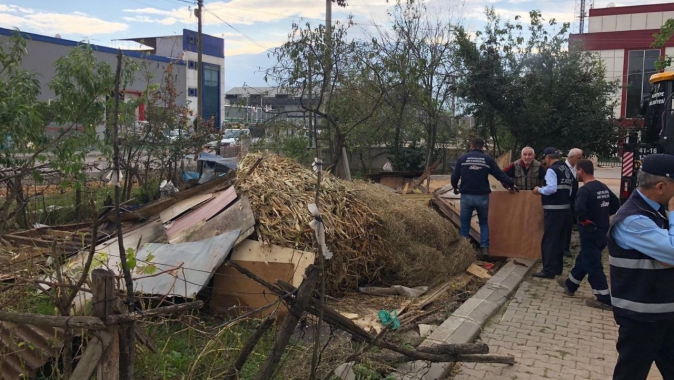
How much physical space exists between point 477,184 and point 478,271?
1.35 metres

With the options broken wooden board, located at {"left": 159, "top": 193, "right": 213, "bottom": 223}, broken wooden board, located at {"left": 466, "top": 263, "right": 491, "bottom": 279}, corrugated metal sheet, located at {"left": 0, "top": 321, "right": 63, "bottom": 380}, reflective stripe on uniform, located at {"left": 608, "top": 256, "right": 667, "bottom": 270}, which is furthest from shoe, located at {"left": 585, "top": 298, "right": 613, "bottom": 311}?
corrugated metal sheet, located at {"left": 0, "top": 321, "right": 63, "bottom": 380}

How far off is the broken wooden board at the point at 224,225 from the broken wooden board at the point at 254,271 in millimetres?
169

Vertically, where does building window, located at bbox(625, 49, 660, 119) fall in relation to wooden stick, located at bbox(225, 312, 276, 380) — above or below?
above

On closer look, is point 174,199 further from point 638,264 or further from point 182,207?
point 638,264

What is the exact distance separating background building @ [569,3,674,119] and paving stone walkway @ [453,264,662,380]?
1081 inches

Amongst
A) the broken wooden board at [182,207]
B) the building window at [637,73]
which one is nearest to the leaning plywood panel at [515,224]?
the broken wooden board at [182,207]

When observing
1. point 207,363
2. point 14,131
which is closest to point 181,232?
point 14,131

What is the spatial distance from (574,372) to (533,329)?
1032 millimetres

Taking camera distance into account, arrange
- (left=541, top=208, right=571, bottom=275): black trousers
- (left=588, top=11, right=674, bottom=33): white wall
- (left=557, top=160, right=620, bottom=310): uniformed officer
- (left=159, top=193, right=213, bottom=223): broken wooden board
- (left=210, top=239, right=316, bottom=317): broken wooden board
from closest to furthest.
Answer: (left=210, top=239, right=316, bottom=317): broken wooden board → (left=557, top=160, right=620, bottom=310): uniformed officer → (left=159, top=193, right=213, bottom=223): broken wooden board → (left=541, top=208, right=571, bottom=275): black trousers → (left=588, top=11, right=674, bottom=33): white wall

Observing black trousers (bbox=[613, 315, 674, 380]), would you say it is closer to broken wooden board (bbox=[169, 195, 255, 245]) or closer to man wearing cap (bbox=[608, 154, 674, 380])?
man wearing cap (bbox=[608, 154, 674, 380])

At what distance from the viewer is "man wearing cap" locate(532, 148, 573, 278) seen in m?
7.30

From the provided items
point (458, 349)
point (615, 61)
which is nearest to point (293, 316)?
point (458, 349)

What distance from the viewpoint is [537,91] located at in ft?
39.4

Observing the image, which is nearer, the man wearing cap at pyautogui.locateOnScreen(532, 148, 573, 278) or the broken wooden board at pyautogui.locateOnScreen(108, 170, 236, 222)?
the broken wooden board at pyautogui.locateOnScreen(108, 170, 236, 222)
